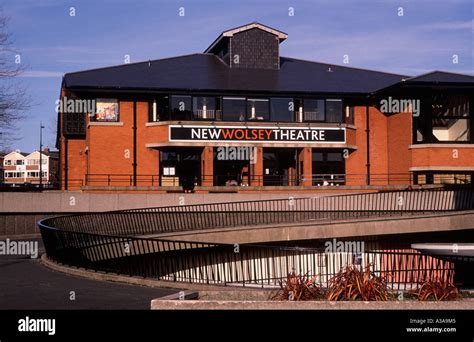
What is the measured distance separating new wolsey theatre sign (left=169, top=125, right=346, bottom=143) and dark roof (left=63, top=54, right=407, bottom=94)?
2297mm

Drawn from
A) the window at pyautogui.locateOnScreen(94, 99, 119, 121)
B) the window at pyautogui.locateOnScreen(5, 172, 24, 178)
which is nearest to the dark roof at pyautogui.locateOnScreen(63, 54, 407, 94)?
the window at pyautogui.locateOnScreen(94, 99, 119, 121)

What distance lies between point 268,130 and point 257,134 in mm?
718

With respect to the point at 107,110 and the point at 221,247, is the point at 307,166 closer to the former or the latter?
the point at 107,110

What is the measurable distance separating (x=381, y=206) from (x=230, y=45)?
21.0 meters

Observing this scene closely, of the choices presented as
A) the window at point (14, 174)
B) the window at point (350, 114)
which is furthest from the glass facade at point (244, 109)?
the window at point (14, 174)

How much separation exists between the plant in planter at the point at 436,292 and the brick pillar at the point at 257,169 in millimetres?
29061

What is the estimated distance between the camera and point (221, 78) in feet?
146

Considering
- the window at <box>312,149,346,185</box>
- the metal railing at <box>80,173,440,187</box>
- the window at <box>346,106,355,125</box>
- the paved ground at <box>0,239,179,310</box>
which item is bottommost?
the paved ground at <box>0,239,179,310</box>

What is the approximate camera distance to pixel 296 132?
41875 millimetres

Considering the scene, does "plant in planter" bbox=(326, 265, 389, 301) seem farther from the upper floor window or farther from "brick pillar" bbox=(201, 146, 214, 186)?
the upper floor window

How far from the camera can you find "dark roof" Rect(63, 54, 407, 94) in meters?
41.1

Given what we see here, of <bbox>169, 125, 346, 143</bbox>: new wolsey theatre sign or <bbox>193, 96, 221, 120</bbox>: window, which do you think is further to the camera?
<bbox>193, 96, 221, 120</bbox>: window

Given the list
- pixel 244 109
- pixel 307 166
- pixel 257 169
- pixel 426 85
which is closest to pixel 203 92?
pixel 244 109

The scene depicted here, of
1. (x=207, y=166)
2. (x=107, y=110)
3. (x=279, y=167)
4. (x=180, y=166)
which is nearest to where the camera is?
(x=207, y=166)
